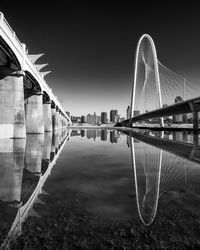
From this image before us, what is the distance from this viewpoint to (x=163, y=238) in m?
3.13

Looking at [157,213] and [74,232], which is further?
[157,213]

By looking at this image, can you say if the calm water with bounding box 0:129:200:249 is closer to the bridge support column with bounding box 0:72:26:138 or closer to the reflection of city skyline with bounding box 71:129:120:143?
the bridge support column with bounding box 0:72:26:138

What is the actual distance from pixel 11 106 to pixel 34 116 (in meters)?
16.3

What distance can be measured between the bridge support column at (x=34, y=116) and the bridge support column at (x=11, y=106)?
1523 centimetres

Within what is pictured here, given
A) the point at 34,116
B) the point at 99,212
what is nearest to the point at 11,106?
the point at 34,116

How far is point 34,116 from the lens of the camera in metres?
41.0

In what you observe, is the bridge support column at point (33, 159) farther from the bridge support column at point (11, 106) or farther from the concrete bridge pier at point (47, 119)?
the concrete bridge pier at point (47, 119)

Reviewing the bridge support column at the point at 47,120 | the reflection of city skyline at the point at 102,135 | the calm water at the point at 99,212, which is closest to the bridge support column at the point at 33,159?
the calm water at the point at 99,212

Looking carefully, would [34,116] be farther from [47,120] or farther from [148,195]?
[148,195]

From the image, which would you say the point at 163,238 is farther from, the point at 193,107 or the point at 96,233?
the point at 193,107

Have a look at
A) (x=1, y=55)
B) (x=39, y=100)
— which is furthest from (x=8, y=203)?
(x=39, y=100)

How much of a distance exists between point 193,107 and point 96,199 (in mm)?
48681

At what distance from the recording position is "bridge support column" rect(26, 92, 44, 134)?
4081cm

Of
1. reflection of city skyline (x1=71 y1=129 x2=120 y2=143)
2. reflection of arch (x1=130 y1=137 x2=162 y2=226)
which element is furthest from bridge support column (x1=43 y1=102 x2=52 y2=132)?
reflection of arch (x1=130 y1=137 x2=162 y2=226)
